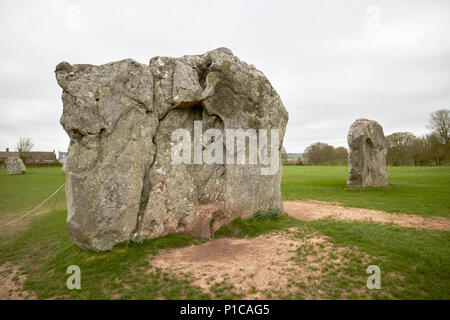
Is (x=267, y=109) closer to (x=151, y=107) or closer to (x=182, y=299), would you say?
(x=151, y=107)

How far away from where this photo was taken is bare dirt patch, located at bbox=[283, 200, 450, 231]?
9.50 m

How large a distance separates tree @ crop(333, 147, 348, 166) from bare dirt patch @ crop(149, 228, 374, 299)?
65.8 metres

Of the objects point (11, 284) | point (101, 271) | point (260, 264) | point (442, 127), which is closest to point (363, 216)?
point (260, 264)

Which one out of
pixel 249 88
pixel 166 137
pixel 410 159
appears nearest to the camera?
pixel 166 137

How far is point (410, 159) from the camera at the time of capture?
52.4 metres

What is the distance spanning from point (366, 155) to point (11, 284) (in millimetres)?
20087

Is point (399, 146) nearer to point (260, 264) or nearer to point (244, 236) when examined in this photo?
point (244, 236)

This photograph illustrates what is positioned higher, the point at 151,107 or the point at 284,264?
the point at 151,107

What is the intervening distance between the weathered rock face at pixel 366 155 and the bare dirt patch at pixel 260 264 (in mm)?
11854

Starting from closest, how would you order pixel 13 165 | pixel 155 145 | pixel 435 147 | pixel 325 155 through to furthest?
pixel 155 145 → pixel 13 165 → pixel 435 147 → pixel 325 155

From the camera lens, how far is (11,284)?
6.20 metres

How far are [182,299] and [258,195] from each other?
533 centimetres
